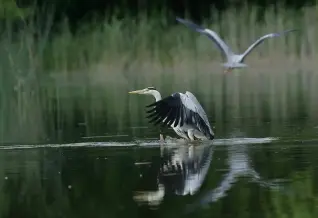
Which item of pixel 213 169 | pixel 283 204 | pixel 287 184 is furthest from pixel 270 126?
pixel 283 204

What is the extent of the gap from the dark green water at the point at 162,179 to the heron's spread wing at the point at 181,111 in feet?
0.99

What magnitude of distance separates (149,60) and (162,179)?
68.0ft

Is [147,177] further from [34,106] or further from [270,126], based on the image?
[34,106]

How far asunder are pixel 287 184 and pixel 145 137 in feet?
16.7

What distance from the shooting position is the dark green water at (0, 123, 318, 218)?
30.8ft

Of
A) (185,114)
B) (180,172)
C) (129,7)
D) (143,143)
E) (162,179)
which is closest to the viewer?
(162,179)

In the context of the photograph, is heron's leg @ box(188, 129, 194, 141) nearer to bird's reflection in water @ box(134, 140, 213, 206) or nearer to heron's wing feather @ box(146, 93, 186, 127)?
heron's wing feather @ box(146, 93, 186, 127)

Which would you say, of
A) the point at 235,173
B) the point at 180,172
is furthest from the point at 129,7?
the point at 235,173

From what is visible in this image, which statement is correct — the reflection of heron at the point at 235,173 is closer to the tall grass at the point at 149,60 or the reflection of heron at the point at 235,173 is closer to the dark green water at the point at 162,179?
the dark green water at the point at 162,179

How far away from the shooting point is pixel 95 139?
15.2 m

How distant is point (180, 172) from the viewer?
11539mm

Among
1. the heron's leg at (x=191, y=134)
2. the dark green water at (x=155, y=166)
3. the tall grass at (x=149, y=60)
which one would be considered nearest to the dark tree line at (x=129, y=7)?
the tall grass at (x=149, y=60)

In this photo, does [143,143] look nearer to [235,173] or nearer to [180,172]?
[180,172]

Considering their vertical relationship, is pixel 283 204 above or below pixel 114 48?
below
